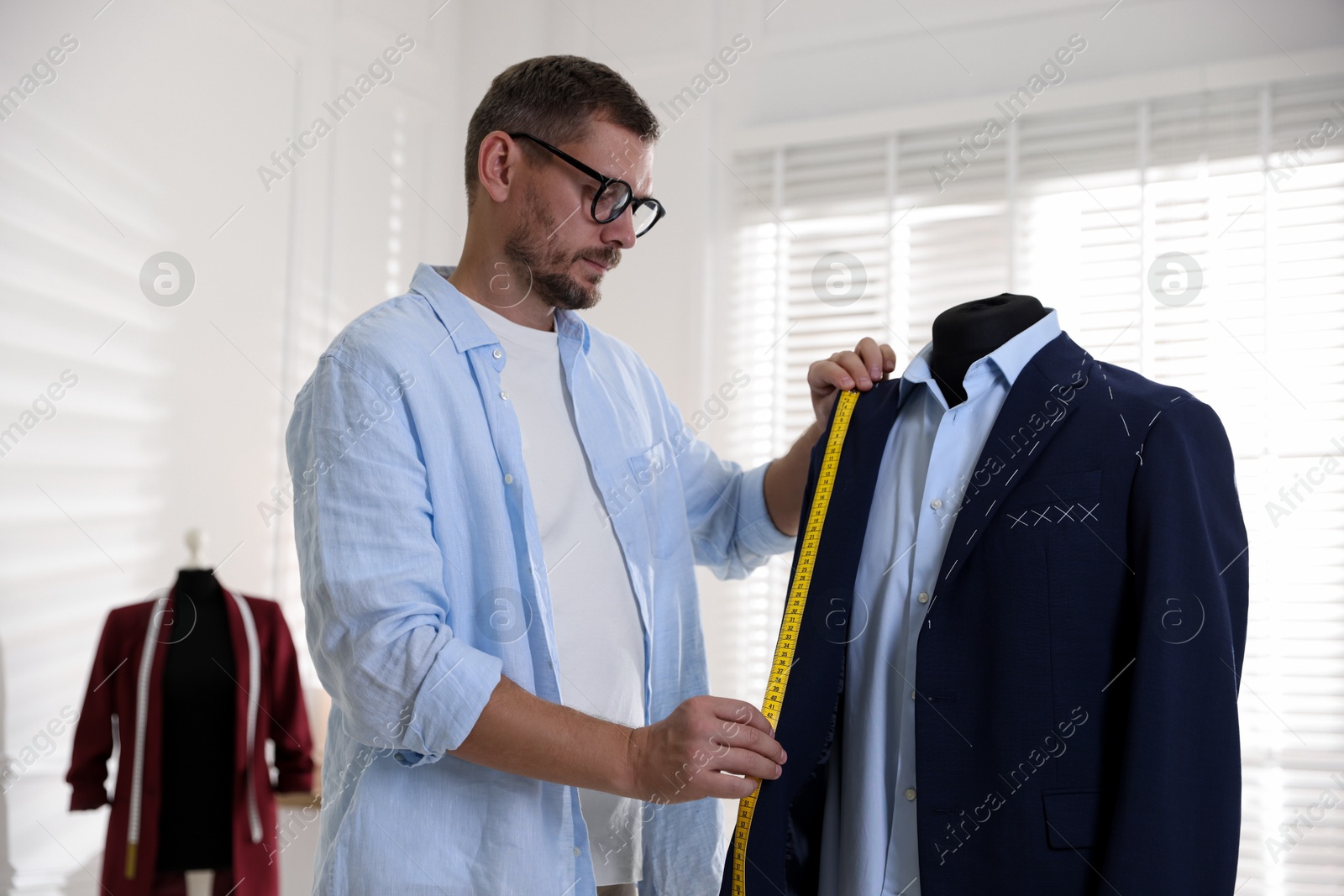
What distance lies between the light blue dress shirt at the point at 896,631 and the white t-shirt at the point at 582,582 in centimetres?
47

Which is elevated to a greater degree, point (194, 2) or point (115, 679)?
point (194, 2)

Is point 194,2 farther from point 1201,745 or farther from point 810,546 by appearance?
point 1201,745

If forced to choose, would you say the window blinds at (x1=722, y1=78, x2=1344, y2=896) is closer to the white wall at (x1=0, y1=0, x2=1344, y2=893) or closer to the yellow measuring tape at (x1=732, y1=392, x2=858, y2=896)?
the white wall at (x1=0, y1=0, x2=1344, y2=893)

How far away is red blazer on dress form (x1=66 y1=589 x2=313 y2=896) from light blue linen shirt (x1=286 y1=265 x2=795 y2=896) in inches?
60.0

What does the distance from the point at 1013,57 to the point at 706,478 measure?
8.82 ft

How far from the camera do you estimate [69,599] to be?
3473 mm

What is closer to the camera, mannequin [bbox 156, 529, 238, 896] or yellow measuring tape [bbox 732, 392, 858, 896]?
yellow measuring tape [bbox 732, 392, 858, 896]

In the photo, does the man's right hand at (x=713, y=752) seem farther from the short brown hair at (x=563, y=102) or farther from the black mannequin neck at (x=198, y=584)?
the black mannequin neck at (x=198, y=584)

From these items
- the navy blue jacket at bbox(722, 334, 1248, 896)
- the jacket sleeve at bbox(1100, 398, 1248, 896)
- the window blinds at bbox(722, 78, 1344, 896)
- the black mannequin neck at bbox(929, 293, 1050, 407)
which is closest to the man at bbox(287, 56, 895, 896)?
the black mannequin neck at bbox(929, 293, 1050, 407)

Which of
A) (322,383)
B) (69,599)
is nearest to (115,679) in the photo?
(69,599)

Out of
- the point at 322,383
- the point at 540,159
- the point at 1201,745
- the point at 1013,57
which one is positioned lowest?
the point at 1201,745

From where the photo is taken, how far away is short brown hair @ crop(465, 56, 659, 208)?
203 cm

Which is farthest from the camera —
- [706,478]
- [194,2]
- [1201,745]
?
A: [194,2]

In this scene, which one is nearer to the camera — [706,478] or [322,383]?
[322,383]
